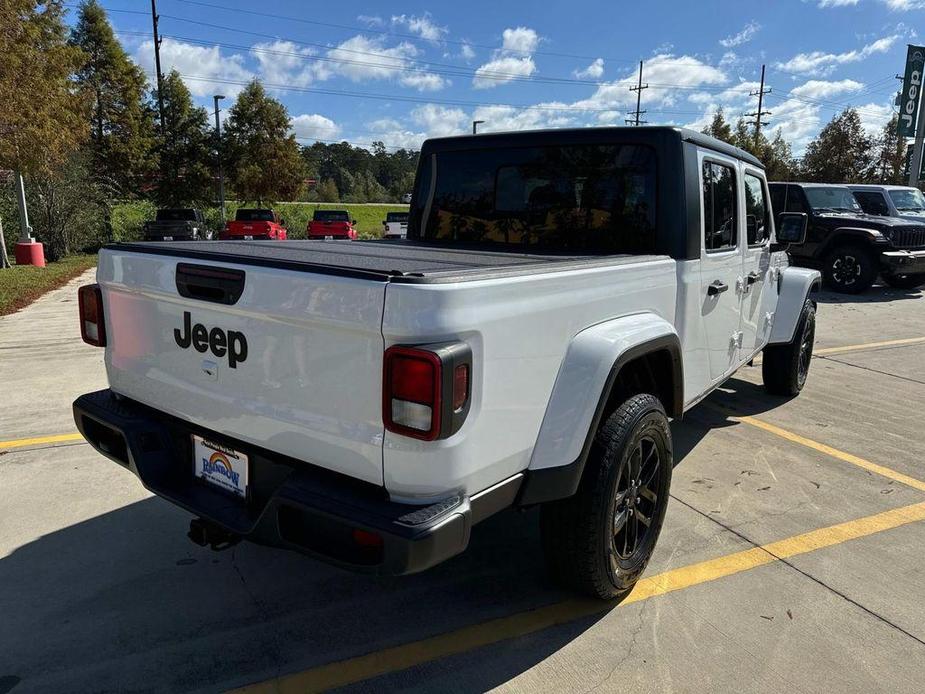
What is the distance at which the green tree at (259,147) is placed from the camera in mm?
29766

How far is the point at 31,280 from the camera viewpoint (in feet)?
42.2

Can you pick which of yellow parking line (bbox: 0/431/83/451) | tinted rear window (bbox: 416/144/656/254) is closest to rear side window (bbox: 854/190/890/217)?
tinted rear window (bbox: 416/144/656/254)

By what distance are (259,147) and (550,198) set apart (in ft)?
96.7

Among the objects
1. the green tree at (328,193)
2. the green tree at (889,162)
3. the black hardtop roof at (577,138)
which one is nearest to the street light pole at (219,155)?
the black hardtop roof at (577,138)

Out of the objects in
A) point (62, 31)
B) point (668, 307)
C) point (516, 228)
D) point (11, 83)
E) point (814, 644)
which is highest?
point (62, 31)

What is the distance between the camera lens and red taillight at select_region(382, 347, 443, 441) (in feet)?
5.96

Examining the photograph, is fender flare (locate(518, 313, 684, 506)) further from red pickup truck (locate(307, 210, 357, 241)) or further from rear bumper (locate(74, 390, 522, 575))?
red pickup truck (locate(307, 210, 357, 241))

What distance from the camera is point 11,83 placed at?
1113 centimetres

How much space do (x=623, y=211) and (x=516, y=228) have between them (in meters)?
0.66

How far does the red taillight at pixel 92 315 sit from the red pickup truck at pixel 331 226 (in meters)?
21.6

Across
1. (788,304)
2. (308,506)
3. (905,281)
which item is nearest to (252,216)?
(905,281)

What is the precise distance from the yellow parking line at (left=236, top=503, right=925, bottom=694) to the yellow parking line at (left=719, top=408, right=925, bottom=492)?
625mm

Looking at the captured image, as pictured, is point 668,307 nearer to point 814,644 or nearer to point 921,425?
point 814,644

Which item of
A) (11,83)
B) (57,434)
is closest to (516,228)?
(57,434)
